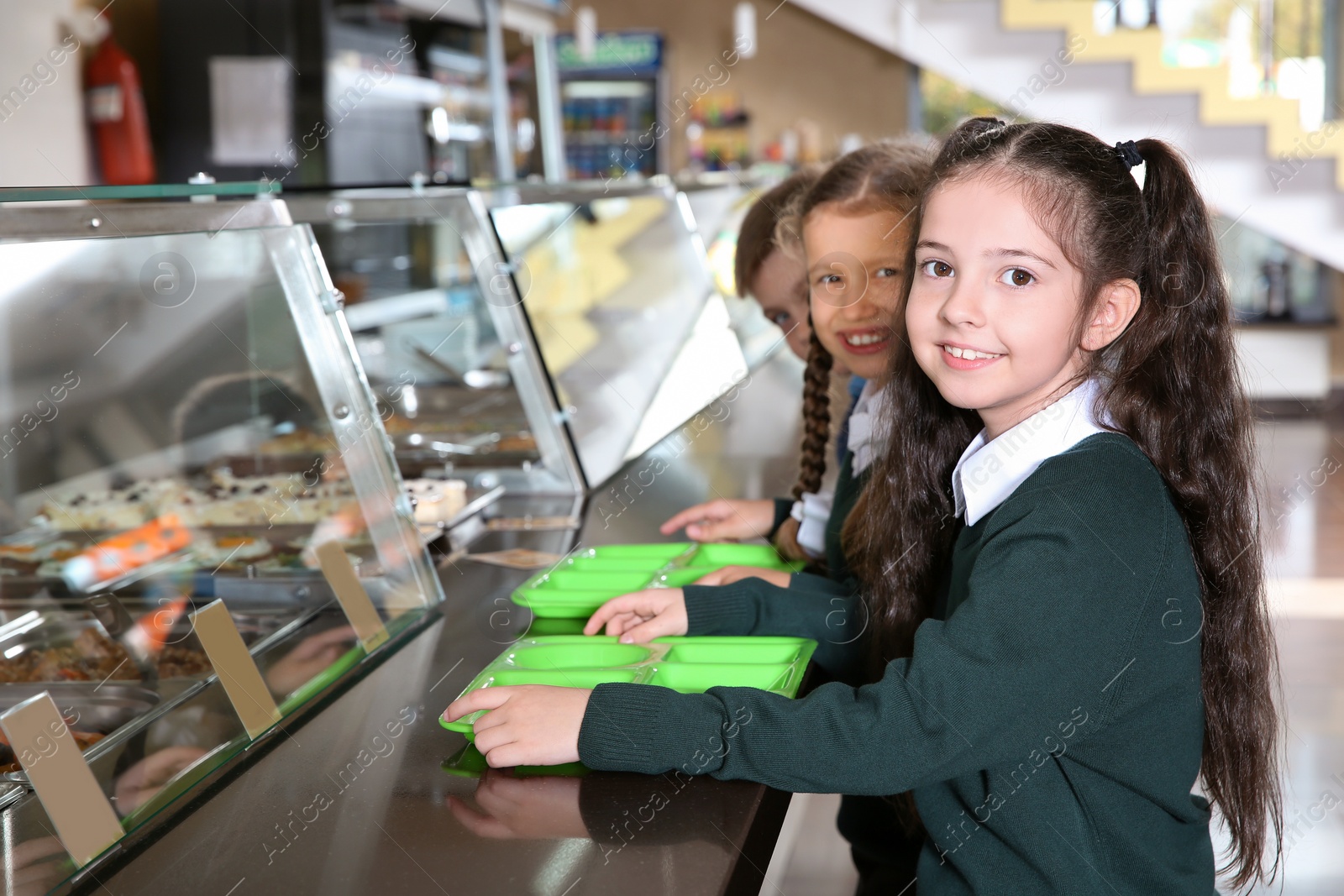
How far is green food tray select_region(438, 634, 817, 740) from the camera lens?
1.12m

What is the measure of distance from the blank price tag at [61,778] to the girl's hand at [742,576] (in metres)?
0.70

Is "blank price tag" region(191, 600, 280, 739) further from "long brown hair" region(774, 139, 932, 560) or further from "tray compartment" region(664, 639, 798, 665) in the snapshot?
"long brown hair" region(774, 139, 932, 560)

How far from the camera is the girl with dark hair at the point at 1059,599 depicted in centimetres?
94

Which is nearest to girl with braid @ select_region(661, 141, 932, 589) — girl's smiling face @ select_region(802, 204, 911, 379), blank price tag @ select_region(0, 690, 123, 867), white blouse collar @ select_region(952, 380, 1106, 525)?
girl's smiling face @ select_region(802, 204, 911, 379)

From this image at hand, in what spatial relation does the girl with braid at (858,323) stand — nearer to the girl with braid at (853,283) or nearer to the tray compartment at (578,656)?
the girl with braid at (853,283)

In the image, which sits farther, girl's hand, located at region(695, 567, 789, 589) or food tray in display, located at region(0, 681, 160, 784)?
girl's hand, located at region(695, 567, 789, 589)

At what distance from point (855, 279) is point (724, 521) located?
444mm

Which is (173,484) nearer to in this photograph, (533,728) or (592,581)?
(592,581)

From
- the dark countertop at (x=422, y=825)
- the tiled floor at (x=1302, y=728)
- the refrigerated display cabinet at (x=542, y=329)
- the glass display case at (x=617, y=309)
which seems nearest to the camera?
the dark countertop at (x=422, y=825)

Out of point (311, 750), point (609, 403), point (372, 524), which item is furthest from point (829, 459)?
point (311, 750)

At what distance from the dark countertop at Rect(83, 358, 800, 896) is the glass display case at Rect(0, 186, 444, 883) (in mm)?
62

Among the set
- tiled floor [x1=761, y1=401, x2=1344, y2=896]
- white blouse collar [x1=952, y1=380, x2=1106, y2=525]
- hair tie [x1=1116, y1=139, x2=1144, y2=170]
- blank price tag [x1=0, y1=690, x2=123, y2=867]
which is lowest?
tiled floor [x1=761, y1=401, x2=1344, y2=896]

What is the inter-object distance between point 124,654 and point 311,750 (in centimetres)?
38

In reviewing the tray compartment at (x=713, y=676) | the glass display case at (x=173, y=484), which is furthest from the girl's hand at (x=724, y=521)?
the tray compartment at (x=713, y=676)
